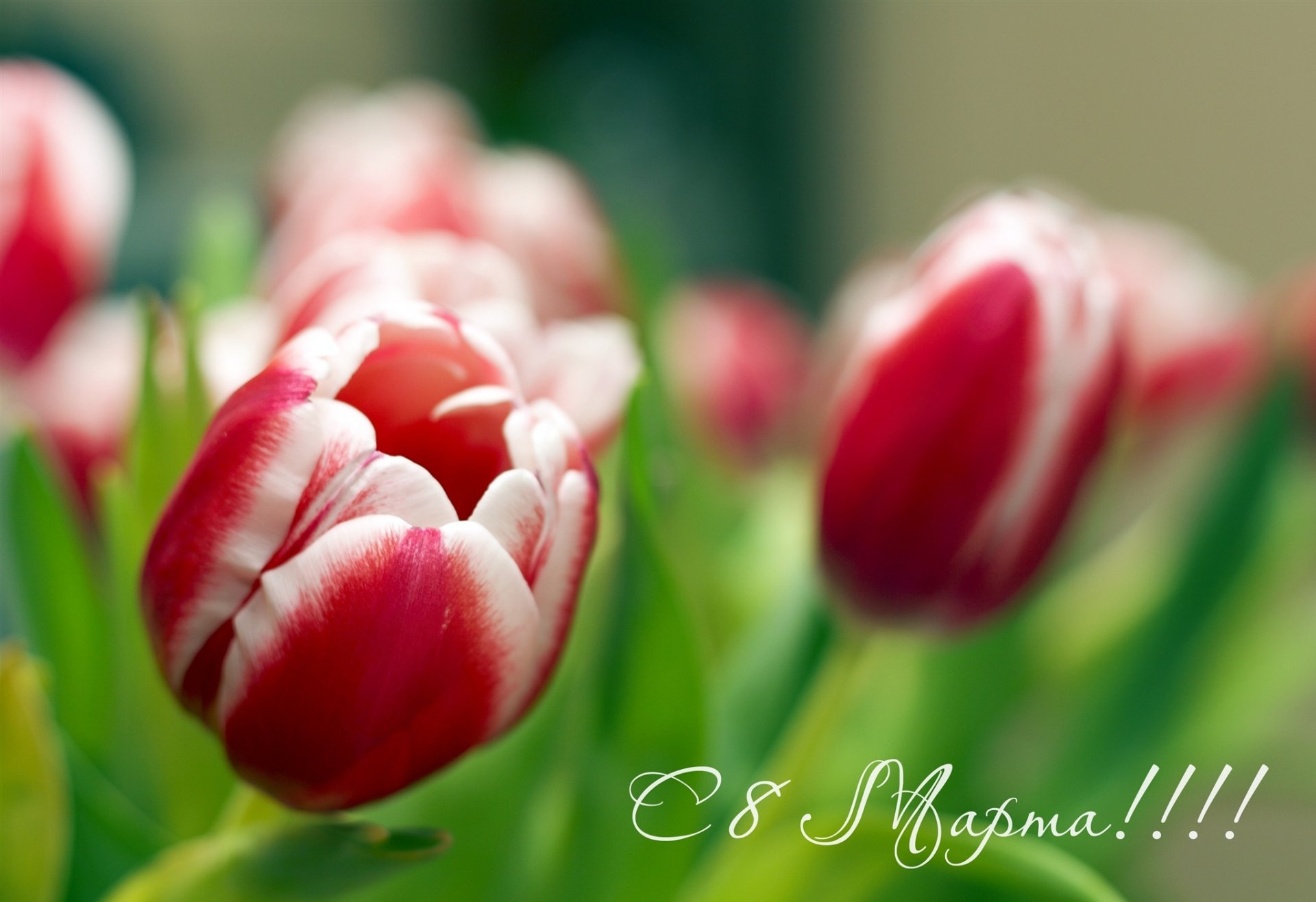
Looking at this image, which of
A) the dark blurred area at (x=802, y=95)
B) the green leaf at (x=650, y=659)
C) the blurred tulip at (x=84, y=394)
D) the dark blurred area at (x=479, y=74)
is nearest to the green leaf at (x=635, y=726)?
the green leaf at (x=650, y=659)

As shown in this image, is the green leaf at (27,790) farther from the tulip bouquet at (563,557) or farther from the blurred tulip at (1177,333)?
the blurred tulip at (1177,333)

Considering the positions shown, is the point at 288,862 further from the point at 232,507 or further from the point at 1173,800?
the point at 1173,800

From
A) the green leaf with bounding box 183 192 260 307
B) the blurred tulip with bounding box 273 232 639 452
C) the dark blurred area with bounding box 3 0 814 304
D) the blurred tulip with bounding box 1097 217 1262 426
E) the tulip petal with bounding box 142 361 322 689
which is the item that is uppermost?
the blurred tulip with bounding box 1097 217 1262 426

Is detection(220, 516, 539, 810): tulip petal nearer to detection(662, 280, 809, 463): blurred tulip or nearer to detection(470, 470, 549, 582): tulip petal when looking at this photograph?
detection(470, 470, 549, 582): tulip petal

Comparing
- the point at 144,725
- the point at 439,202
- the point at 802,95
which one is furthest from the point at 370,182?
the point at 802,95

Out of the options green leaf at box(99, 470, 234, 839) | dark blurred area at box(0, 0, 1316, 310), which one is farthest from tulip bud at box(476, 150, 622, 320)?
dark blurred area at box(0, 0, 1316, 310)
